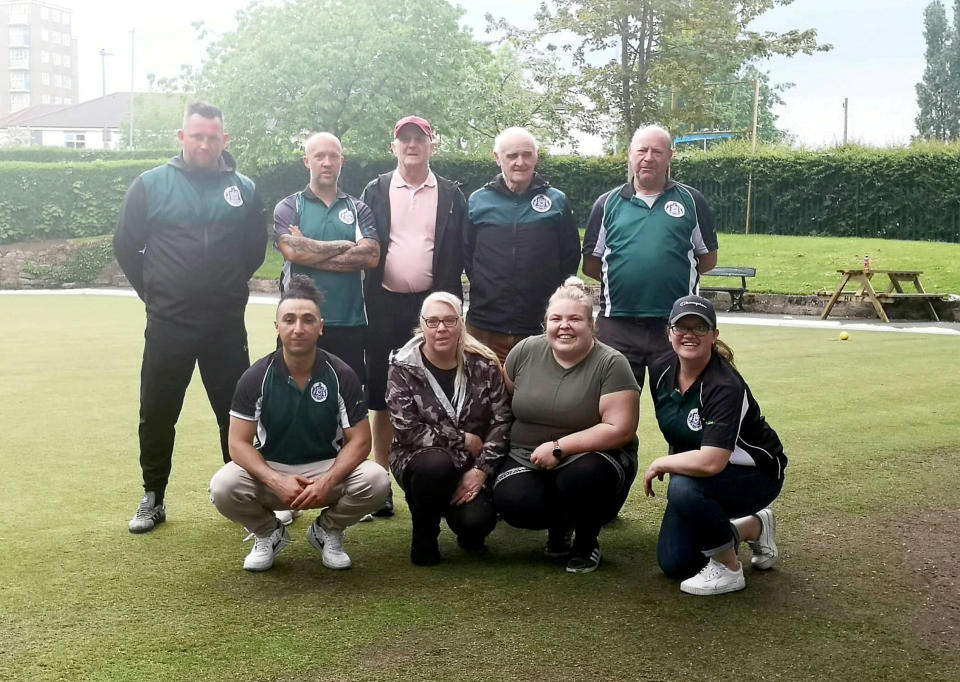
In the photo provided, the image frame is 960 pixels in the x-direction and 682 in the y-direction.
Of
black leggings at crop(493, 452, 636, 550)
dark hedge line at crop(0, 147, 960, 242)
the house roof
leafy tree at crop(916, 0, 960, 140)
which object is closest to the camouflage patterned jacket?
black leggings at crop(493, 452, 636, 550)

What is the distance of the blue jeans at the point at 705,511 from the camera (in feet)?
12.8

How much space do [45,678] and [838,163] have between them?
22.6m

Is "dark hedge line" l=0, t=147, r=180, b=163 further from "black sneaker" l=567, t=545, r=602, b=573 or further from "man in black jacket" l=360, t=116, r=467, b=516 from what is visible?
"black sneaker" l=567, t=545, r=602, b=573

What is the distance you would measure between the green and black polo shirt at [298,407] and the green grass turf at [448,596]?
0.49 metres

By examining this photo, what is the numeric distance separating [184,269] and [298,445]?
108cm

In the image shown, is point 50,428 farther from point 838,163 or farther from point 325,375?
point 838,163

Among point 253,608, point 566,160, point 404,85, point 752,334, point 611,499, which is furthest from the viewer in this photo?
point 404,85

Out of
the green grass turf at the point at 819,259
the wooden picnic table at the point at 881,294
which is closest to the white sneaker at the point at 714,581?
the wooden picnic table at the point at 881,294

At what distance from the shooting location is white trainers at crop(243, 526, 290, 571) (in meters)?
4.15

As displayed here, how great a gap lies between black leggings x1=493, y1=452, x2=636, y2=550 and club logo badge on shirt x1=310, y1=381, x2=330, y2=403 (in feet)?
2.68

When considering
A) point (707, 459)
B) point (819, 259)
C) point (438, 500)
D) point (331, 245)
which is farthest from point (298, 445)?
point (819, 259)

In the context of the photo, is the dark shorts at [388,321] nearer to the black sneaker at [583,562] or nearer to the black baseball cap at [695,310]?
the black sneaker at [583,562]

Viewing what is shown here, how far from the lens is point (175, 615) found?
363cm

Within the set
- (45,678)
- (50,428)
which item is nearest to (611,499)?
(45,678)
